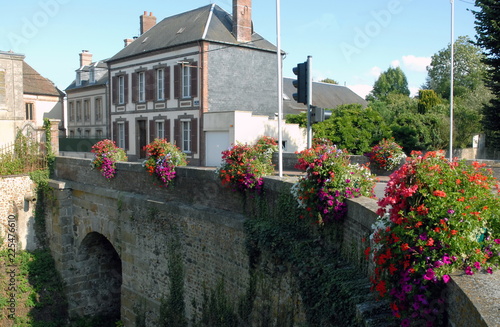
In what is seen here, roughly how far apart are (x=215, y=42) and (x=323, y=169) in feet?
61.0

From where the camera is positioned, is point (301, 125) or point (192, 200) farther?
point (301, 125)

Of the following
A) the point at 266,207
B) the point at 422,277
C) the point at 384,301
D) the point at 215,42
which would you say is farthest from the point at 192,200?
the point at 215,42

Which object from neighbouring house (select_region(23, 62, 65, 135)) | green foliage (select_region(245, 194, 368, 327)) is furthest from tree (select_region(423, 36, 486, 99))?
green foliage (select_region(245, 194, 368, 327))

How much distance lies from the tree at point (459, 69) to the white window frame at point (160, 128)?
27880 millimetres

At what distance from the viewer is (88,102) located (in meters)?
37.4

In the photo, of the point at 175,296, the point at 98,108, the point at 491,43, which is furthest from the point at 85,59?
the point at 175,296

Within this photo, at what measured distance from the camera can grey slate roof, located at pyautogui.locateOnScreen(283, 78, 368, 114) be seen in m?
35.7

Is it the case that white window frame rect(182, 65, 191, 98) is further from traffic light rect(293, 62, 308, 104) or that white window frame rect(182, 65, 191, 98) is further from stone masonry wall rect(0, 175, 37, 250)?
traffic light rect(293, 62, 308, 104)

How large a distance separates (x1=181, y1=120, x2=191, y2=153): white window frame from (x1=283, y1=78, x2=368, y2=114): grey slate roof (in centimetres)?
1097

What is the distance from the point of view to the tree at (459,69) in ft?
146

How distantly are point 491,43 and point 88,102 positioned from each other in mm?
29467

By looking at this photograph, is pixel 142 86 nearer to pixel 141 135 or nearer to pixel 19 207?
pixel 141 135

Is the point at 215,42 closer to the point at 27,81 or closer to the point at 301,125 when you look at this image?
the point at 301,125

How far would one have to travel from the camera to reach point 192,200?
402 inches
